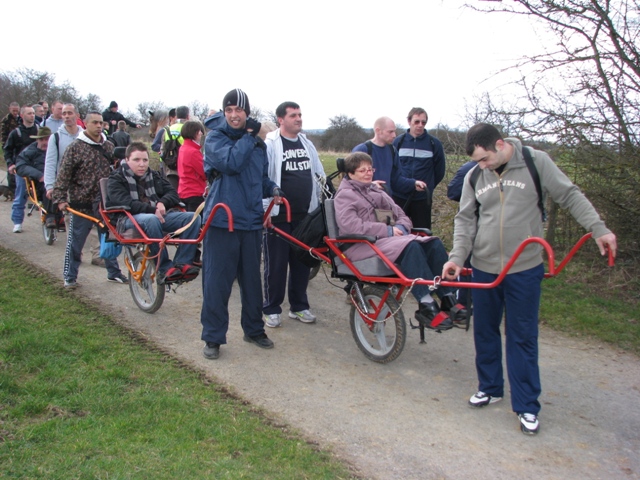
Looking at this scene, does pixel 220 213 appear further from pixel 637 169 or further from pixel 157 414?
pixel 637 169

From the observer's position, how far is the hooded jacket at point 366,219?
5133 millimetres

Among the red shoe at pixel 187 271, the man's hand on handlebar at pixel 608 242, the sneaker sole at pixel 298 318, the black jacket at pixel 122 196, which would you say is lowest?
the sneaker sole at pixel 298 318

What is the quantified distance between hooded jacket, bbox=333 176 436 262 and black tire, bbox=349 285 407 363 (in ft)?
1.19

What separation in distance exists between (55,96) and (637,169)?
29.7m

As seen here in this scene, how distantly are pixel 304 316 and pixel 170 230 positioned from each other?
1.73 metres

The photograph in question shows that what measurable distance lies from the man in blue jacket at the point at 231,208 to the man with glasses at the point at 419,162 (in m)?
2.43

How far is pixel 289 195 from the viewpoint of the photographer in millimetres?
6328

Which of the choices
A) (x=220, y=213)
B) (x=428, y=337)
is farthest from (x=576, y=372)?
(x=220, y=213)

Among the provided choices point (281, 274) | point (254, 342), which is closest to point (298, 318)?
point (281, 274)

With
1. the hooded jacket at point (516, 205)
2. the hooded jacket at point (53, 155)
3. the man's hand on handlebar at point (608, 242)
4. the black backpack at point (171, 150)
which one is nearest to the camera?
the man's hand on handlebar at point (608, 242)

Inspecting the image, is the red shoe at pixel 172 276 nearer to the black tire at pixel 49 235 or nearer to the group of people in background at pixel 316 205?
the group of people in background at pixel 316 205

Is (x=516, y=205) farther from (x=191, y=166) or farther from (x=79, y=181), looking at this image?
(x=79, y=181)

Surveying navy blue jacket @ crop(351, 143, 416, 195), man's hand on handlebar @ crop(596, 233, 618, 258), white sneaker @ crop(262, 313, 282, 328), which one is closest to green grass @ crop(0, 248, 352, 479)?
white sneaker @ crop(262, 313, 282, 328)

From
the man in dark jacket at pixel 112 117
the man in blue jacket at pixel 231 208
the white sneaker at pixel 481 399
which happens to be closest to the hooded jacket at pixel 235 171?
the man in blue jacket at pixel 231 208
